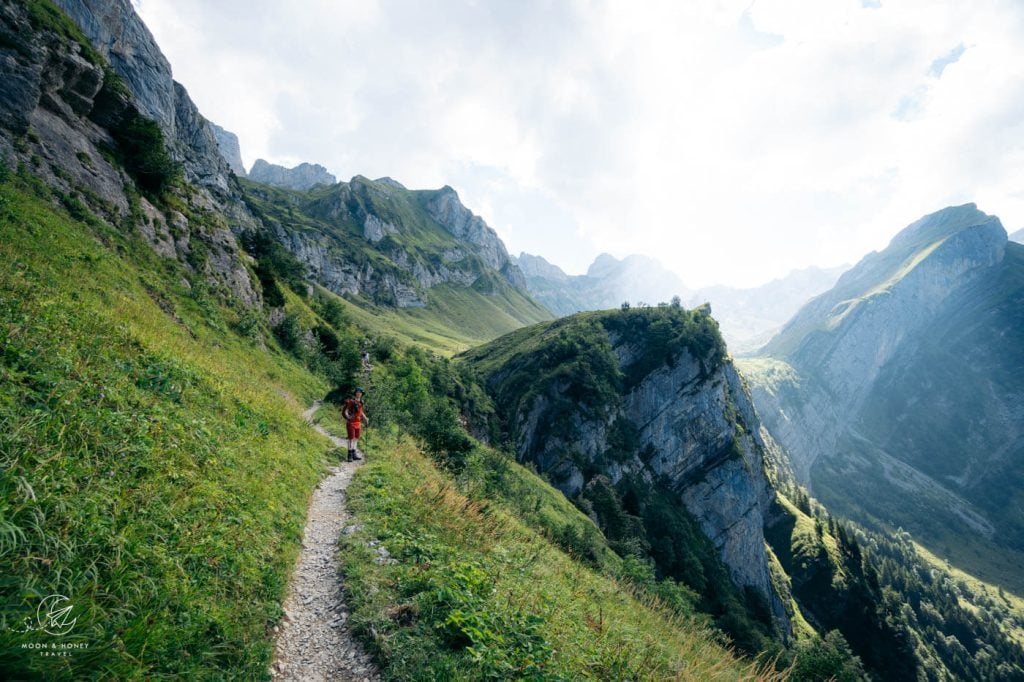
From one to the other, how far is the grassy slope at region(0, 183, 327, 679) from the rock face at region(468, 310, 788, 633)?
81112 mm

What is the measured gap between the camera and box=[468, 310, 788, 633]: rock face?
93875mm

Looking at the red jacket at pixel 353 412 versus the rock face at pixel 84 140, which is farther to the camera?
the rock face at pixel 84 140

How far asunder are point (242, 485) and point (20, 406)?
15.0 feet

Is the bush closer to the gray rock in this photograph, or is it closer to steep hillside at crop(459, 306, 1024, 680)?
steep hillside at crop(459, 306, 1024, 680)

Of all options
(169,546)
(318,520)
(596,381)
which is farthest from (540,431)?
(169,546)

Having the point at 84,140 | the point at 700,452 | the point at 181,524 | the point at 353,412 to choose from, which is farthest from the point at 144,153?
the point at 700,452

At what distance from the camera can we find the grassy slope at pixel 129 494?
4492 mm

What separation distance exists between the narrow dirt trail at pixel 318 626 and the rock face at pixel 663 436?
264 ft

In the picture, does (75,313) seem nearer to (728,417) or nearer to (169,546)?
(169,546)

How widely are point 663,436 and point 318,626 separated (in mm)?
121610

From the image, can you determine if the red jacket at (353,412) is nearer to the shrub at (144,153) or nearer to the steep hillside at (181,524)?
the steep hillside at (181,524)

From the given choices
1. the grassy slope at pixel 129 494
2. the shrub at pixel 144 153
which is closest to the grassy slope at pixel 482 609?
the grassy slope at pixel 129 494

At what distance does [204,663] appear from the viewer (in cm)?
534

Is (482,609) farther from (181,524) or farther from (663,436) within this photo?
(663,436)
